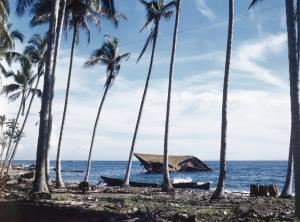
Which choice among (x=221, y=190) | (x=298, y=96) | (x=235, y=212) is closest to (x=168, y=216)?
(x=235, y=212)

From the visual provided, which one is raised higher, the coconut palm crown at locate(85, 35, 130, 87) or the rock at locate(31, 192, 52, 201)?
the coconut palm crown at locate(85, 35, 130, 87)

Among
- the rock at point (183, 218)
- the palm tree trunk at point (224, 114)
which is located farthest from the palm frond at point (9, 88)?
the rock at point (183, 218)

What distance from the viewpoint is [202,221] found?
13.5 meters

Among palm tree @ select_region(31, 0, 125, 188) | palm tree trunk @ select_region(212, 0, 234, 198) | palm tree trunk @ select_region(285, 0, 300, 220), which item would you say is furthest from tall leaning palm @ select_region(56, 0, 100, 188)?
palm tree trunk @ select_region(285, 0, 300, 220)

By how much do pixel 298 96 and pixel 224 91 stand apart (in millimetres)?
7970

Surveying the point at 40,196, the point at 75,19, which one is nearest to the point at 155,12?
the point at 75,19

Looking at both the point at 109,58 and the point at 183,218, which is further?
the point at 109,58

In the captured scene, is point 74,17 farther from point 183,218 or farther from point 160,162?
point 160,162

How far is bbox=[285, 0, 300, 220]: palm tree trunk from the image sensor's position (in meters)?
12.8

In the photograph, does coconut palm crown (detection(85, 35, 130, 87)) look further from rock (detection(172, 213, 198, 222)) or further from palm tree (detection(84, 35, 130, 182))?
rock (detection(172, 213, 198, 222))

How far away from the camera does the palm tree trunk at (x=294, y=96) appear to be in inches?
503

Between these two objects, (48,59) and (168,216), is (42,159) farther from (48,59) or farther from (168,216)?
(168,216)

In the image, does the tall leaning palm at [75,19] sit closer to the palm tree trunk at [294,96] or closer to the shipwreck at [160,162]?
the palm tree trunk at [294,96]

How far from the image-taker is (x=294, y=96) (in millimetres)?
13500
